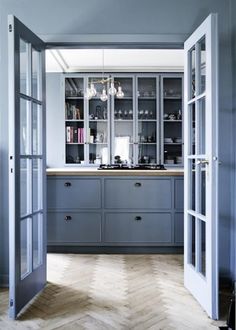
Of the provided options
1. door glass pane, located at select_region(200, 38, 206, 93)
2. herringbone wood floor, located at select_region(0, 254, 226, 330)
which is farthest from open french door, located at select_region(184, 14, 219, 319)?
herringbone wood floor, located at select_region(0, 254, 226, 330)

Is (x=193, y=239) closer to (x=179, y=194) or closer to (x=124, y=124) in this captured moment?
(x=179, y=194)

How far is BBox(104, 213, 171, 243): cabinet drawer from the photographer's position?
3812mm

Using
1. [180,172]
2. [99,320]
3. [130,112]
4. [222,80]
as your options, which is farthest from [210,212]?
[130,112]

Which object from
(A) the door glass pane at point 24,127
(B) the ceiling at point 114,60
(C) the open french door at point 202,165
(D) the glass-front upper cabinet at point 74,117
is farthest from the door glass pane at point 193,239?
(D) the glass-front upper cabinet at point 74,117

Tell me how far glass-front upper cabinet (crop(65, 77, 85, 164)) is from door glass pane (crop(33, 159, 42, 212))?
9.08ft

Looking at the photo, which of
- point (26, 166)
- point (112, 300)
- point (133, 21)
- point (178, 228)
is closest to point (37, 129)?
point (26, 166)

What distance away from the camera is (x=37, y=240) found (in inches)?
104

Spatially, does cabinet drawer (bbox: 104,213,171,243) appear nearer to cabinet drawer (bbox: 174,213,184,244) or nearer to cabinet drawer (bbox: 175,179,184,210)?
cabinet drawer (bbox: 174,213,184,244)

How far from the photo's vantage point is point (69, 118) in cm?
553

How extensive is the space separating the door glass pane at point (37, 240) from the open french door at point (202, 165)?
1.17 meters

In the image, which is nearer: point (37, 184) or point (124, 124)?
point (37, 184)

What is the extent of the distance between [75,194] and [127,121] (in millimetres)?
2108

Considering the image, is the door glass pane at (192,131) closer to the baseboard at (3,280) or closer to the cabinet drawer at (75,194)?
the cabinet drawer at (75,194)

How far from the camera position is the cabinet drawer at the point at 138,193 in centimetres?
380
